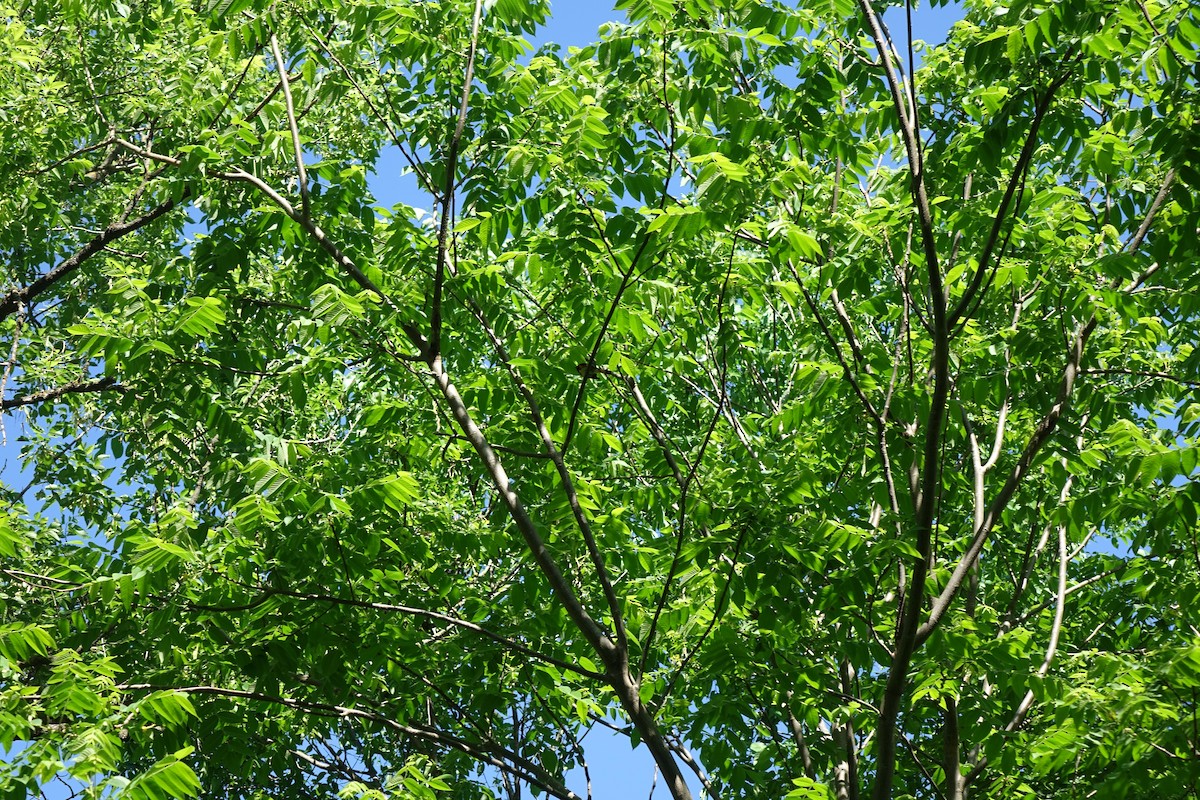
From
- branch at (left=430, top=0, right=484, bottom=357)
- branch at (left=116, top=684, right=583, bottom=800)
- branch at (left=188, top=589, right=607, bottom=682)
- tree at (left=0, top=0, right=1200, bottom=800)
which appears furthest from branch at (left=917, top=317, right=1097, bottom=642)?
branch at (left=430, top=0, right=484, bottom=357)

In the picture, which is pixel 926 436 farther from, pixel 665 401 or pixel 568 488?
pixel 665 401

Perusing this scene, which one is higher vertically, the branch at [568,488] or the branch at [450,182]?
the branch at [450,182]

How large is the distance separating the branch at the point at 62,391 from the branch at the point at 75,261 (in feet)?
3.53

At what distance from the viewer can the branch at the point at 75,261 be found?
13062 millimetres

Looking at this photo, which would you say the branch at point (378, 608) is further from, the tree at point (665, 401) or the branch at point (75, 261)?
the branch at point (75, 261)

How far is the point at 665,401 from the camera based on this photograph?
8414mm

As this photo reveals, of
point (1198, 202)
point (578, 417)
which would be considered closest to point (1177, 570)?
point (1198, 202)

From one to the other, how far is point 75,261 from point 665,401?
28.0 ft

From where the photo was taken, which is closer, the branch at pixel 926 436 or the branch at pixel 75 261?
the branch at pixel 926 436

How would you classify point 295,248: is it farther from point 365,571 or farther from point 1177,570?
point 1177,570

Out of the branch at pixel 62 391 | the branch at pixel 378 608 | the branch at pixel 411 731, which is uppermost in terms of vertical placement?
the branch at pixel 62 391

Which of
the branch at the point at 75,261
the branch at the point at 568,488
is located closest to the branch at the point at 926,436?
the branch at the point at 568,488

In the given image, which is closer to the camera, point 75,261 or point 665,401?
point 665,401

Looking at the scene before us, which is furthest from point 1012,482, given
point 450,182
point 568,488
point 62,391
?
point 62,391
